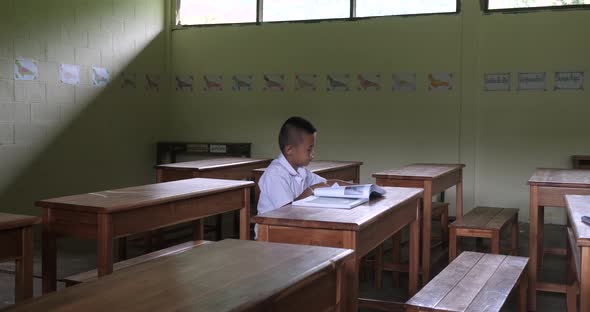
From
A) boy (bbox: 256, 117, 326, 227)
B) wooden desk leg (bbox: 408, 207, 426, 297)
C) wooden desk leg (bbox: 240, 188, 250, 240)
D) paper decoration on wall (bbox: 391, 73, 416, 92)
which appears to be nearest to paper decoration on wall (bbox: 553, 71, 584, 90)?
paper decoration on wall (bbox: 391, 73, 416, 92)

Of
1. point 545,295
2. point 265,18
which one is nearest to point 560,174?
point 545,295

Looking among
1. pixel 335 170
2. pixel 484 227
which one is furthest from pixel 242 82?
pixel 484 227

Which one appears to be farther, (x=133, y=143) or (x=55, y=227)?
A: (x=133, y=143)

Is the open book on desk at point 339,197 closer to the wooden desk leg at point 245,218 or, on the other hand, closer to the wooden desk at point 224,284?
the wooden desk at point 224,284

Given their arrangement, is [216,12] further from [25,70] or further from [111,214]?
[111,214]

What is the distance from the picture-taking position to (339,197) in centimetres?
309

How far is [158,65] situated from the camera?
830 centimetres

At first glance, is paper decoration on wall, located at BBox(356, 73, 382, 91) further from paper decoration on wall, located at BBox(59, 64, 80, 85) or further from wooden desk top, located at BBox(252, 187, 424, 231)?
wooden desk top, located at BBox(252, 187, 424, 231)

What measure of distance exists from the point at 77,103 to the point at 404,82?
11.7 ft

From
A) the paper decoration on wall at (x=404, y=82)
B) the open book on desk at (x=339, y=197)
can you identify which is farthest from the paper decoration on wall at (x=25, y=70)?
the open book on desk at (x=339, y=197)

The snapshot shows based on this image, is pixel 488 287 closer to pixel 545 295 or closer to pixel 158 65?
pixel 545 295

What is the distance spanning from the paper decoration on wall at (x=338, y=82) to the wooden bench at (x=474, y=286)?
4451mm

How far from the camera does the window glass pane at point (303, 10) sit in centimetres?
781

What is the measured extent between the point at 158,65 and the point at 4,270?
401 centimetres
